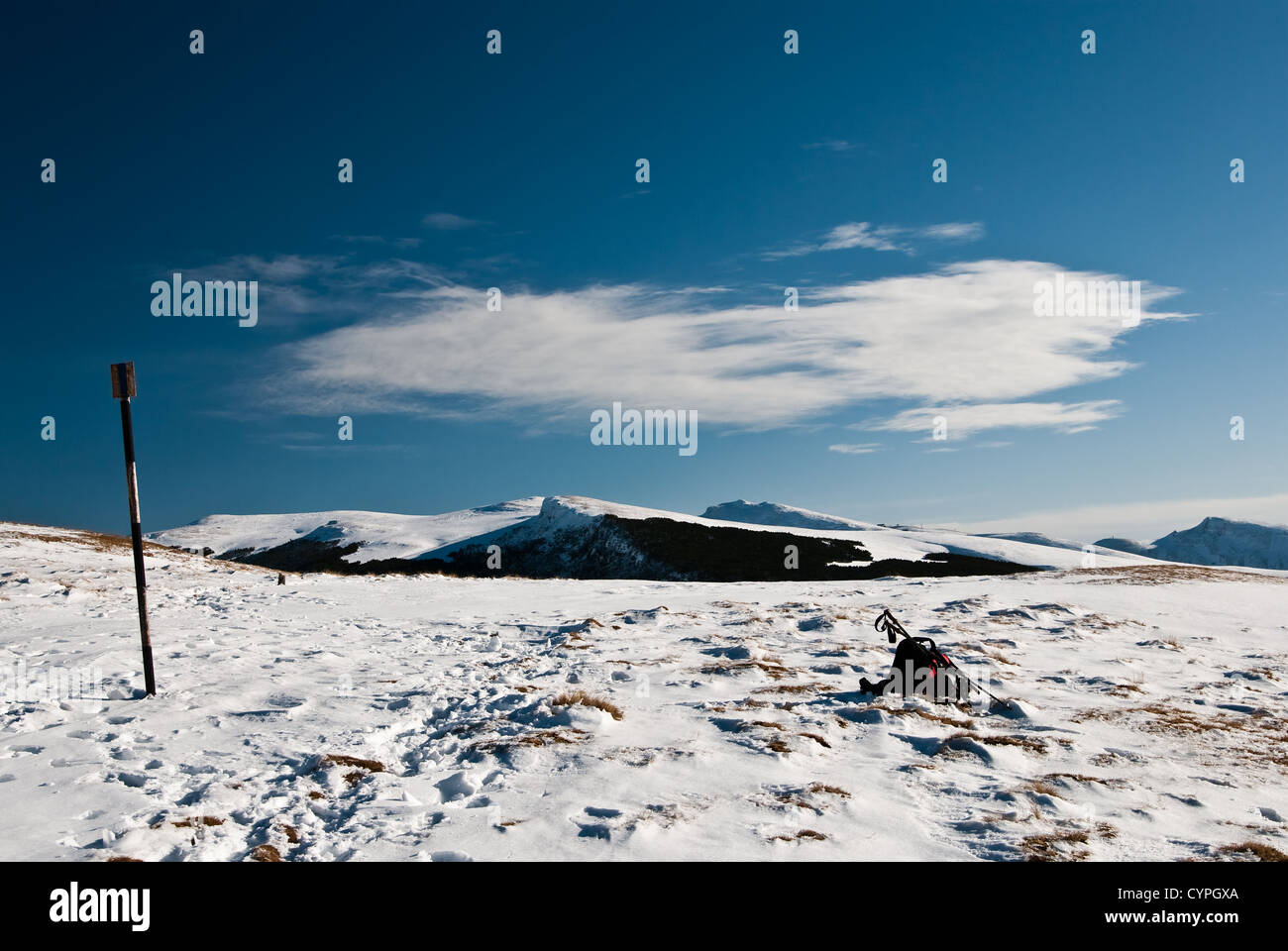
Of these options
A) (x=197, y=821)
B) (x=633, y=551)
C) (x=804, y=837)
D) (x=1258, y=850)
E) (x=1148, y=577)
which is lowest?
(x=633, y=551)

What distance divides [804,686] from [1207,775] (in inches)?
213

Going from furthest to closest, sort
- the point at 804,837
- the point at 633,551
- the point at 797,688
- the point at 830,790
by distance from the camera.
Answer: the point at 633,551, the point at 797,688, the point at 830,790, the point at 804,837

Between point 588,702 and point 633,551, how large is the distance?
168 ft

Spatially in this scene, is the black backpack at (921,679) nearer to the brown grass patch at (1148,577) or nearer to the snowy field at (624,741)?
the snowy field at (624,741)

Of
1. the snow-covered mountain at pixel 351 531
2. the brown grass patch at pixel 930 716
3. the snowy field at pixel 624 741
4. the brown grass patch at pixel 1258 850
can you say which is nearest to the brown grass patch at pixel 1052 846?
the snowy field at pixel 624 741

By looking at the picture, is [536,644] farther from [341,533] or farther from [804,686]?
[341,533]

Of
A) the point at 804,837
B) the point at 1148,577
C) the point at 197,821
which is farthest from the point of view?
the point at 1148,577

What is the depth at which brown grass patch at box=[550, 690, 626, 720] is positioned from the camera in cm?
1019

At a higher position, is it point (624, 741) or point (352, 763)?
point (352, 763)

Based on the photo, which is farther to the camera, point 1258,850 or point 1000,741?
point 1000,741

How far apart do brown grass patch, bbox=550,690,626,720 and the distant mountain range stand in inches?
1333

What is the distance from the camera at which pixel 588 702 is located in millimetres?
10406

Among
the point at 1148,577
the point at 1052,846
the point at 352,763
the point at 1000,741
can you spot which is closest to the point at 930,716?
the point at 1000,741

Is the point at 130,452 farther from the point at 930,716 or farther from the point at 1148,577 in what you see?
the point at 1148,577
